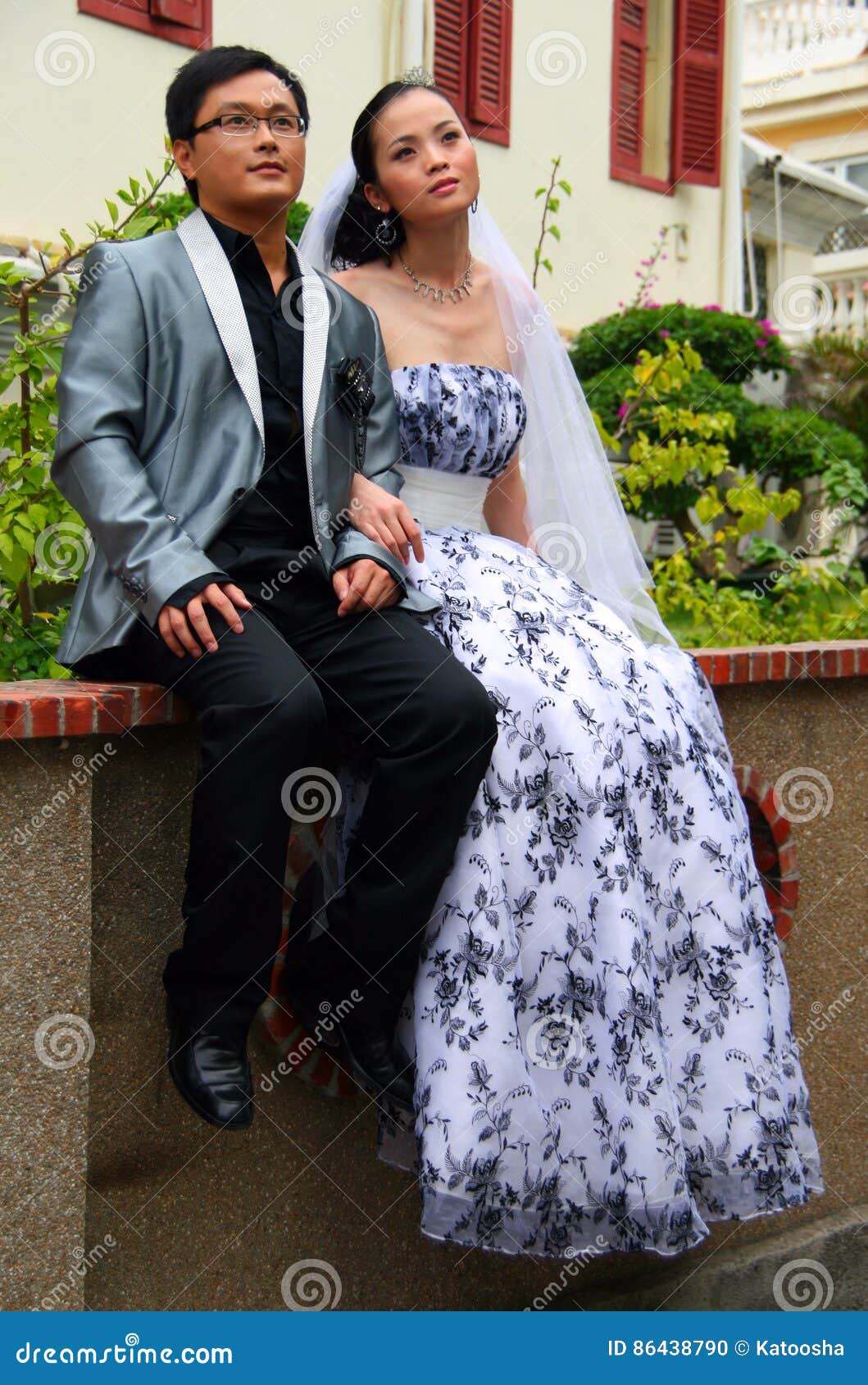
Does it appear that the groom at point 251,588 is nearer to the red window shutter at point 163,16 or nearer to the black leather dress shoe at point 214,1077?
the black leather dress shoe at point 214,1077

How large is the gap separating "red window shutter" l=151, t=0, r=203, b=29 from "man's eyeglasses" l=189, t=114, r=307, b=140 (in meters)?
5.19

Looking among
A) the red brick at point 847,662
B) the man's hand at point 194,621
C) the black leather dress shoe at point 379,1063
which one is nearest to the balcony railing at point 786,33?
the red brick at point 847,662

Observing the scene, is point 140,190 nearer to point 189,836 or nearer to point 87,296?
point 87,296

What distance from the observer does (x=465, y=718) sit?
2.58m

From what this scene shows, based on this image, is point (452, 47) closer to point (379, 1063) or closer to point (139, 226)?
point (139, 226)

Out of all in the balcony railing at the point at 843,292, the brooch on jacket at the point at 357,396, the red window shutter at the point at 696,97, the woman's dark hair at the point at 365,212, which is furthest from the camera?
the balcony railing at the point at 843,292

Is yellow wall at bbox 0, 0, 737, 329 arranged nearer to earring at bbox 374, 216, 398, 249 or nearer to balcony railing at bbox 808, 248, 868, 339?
earring at bbox 374, 216, 398, 249

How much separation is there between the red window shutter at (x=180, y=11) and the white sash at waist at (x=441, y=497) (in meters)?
5.17

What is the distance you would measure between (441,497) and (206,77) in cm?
96

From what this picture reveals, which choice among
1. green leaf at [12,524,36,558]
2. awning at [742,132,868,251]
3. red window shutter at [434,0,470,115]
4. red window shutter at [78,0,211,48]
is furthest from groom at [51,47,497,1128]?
awning at [742,132,868,251]

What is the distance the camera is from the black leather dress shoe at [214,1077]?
2.45 meters

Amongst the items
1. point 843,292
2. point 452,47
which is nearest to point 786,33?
point 843,292

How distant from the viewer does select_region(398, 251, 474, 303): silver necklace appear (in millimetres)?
3484

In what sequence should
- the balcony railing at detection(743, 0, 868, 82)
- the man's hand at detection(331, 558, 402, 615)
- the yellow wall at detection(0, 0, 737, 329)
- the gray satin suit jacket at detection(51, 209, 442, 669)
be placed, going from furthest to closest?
the balcony railing at detection(743, 0, 868, 82), the yellow wall at detection(0, 0, 737, 329), the man's hand at detection(331, 558, 402, 615), the gray satin suit jacket at detection(51, 209, 442, 669)
